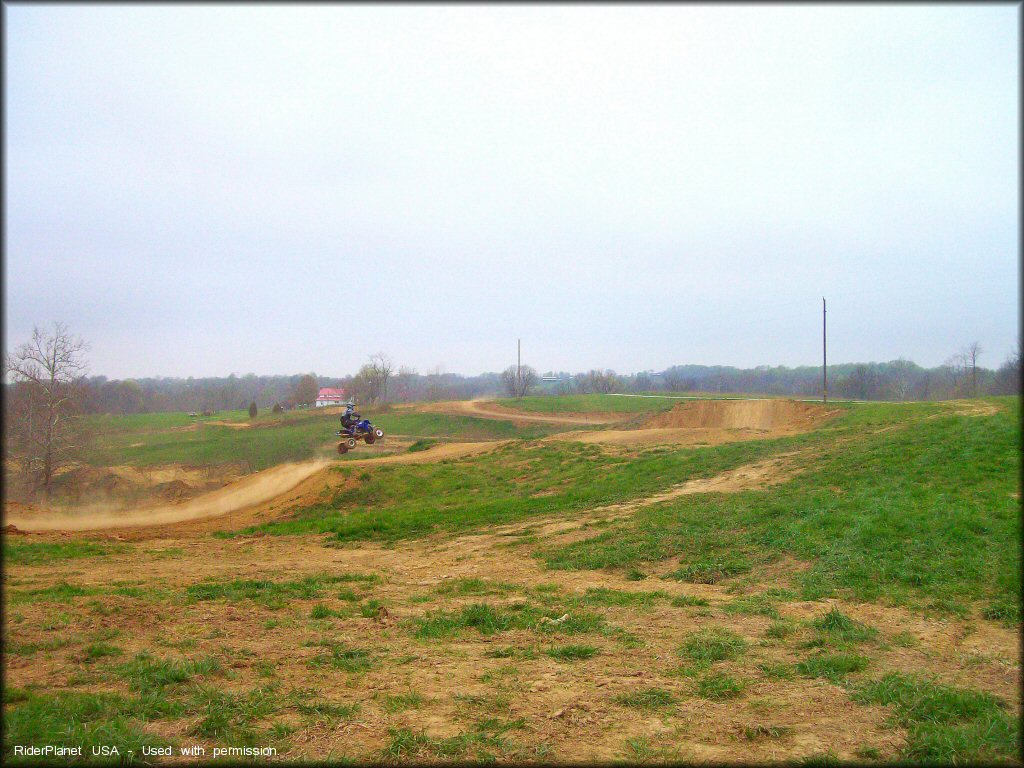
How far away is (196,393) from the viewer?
83.1ft

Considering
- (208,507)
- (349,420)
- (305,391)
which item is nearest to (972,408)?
(349,420)

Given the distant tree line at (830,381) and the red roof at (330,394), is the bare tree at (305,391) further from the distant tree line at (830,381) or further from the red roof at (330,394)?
the distant tree line at (830,381)

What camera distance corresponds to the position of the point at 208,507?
81.6 ft

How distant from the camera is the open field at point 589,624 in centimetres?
463

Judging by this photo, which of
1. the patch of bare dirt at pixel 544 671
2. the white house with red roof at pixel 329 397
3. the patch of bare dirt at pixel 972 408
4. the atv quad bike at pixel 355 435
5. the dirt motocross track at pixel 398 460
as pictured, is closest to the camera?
the patch of bare dirt at pixel 544 671

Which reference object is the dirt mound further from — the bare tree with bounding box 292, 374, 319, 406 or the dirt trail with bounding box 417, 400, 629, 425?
the bare tree with bounding box 292, 374, 319, 406

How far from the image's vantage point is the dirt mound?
3438 centimetres

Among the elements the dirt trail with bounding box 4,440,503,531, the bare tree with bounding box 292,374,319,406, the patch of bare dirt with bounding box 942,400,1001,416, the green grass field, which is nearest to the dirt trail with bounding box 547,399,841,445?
the patch of bare dirt with bounding box 942,400,1001,416

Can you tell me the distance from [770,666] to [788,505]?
719 cm

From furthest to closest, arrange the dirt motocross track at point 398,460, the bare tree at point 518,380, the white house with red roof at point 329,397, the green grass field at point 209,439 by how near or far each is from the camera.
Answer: the bare tree at point 518,380 → the white house with red roof at point 329,397 → the green grass field at point 209,439 → the dirt motocross track at point 398,460

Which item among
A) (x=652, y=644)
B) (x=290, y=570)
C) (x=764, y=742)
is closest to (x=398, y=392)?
(x=290, y=570)

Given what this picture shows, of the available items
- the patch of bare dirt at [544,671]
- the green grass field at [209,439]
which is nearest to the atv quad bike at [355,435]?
the green grass field at [209,439]

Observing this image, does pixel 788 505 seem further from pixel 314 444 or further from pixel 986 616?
pixel 314 444

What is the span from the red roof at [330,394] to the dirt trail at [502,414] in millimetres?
19613
